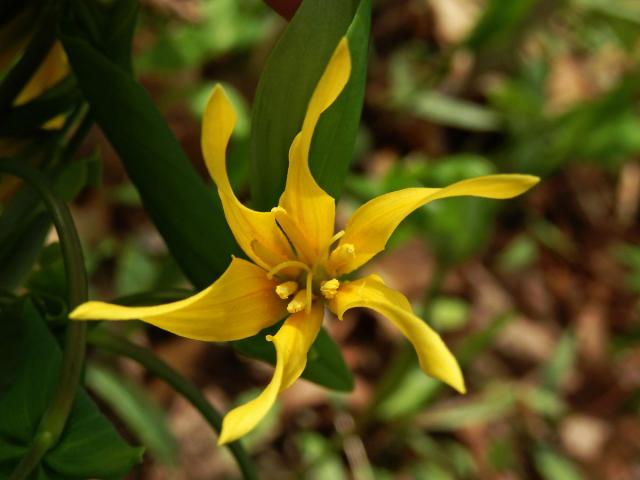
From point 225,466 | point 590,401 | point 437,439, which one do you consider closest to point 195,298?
point 225,466

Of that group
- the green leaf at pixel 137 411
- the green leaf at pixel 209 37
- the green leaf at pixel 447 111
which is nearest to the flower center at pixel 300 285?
the green leaf at pixel 137 411

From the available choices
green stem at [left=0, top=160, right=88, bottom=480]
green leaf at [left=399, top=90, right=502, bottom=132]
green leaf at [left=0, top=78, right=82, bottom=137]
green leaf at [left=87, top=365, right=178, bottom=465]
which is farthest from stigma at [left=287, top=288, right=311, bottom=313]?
green leaf at [left=399, top=90, right=502, bottom=132]

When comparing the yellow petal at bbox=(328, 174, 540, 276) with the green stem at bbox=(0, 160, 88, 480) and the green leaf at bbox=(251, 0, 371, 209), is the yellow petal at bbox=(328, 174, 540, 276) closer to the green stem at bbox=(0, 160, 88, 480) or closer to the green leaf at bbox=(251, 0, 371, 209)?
the green leaf at bbox=(251, 0, 371, 209)

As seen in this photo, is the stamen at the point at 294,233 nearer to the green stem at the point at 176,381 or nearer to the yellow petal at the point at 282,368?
the yellow petal at the point at 282,368

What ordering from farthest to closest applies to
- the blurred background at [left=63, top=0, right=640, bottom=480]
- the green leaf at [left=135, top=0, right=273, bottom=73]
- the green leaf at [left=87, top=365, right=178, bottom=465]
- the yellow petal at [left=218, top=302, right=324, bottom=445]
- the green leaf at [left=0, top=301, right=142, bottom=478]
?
the green leaf at [left=135, top=0, right=273, bottom=73] < the blurred background at [left=63, top=0, right=640, bottom=480] < the green leaf at [left=87, top=365, right=178, bottom=465] < the green leaf at [left=0, top=301, right=142, bottom=478] < the yellow petal at [left=218, top=302, right=324, bottom=445]

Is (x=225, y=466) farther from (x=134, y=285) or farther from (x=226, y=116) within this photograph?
(x=226, y=116)
